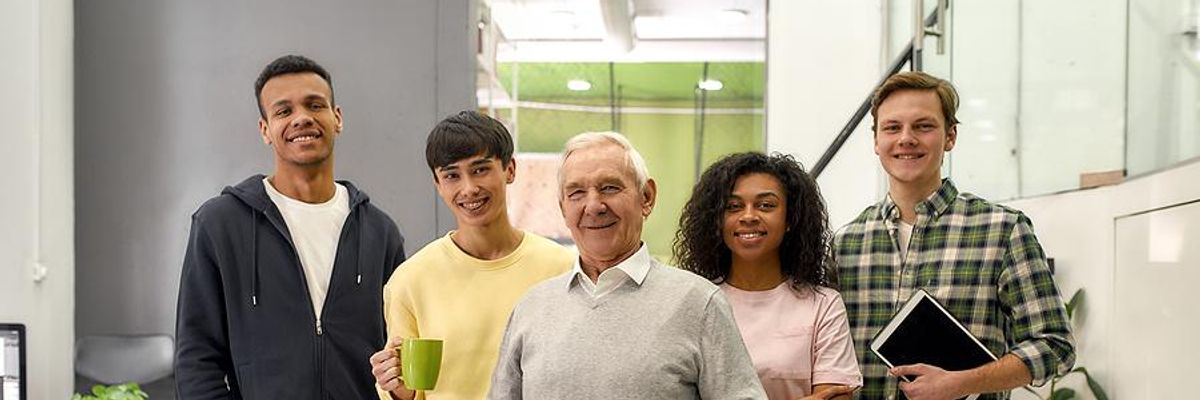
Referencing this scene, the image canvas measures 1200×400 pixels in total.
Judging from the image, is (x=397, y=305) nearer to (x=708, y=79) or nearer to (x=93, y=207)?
(x=93, y=207)

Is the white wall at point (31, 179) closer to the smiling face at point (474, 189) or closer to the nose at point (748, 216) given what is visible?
the smiling face at point (474, 189)

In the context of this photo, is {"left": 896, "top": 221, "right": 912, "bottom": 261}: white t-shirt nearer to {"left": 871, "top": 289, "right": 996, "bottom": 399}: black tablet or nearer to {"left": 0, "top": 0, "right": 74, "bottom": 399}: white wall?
{"left": 871, "top": 289, "right": 996, "bottom": 399}: black tablet

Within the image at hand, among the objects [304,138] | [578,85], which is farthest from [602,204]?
[578,85]

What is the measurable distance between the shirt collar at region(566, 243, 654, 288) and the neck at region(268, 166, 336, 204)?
93cm

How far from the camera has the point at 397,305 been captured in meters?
2.21

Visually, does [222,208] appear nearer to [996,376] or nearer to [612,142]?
[612,142]

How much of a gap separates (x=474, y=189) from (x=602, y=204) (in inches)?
16.6

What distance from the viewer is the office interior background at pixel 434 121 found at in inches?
99.9

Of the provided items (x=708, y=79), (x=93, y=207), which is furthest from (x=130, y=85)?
(x=708, y=79)

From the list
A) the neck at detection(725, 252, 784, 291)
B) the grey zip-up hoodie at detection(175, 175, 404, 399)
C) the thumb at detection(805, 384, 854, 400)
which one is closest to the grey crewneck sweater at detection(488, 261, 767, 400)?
the thumb at detection(805, 384, 854, 400)

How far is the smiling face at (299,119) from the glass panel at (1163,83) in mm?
1718

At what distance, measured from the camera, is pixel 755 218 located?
214cm

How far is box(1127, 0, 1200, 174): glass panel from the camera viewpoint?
2.37 metres

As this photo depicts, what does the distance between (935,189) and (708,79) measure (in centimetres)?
839
